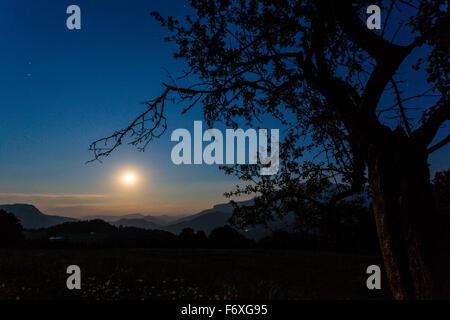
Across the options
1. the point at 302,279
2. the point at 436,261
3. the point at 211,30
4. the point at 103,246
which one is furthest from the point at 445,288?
the point at 103,246

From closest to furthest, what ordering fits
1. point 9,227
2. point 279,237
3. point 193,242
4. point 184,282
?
1. point 184,282
2. point 279,237
3. point 193,242
4. point 9,227

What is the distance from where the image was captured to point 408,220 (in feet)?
19.1

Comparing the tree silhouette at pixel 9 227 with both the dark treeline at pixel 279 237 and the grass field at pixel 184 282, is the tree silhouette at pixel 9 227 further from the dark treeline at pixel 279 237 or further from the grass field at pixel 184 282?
the grass field at pixel 184 282

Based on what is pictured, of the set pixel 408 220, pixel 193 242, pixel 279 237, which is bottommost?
pixel 193 242

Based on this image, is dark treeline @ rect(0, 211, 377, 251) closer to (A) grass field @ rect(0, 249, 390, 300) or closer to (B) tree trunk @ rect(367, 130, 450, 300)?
(A) grass field @ rect(0, 249, 390, 300)

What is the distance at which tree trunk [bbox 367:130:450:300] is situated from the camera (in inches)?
221

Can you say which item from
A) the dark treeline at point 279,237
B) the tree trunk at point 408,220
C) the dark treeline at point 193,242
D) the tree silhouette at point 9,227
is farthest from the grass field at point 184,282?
the tree silhouette at point 9,227

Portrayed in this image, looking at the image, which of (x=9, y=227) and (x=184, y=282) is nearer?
(x=184, y=282)

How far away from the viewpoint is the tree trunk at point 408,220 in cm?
561

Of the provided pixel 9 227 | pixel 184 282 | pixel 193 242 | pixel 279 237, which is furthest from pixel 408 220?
pixel 9 227

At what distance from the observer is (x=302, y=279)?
15.8m

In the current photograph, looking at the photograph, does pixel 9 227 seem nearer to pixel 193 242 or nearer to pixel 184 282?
pixel 193 242

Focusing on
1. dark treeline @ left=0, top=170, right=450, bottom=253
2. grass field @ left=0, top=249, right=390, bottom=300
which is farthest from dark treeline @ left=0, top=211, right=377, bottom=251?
grass field @ left=0, top=249, right=390, bottom=300

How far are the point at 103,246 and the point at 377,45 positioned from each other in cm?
2897
